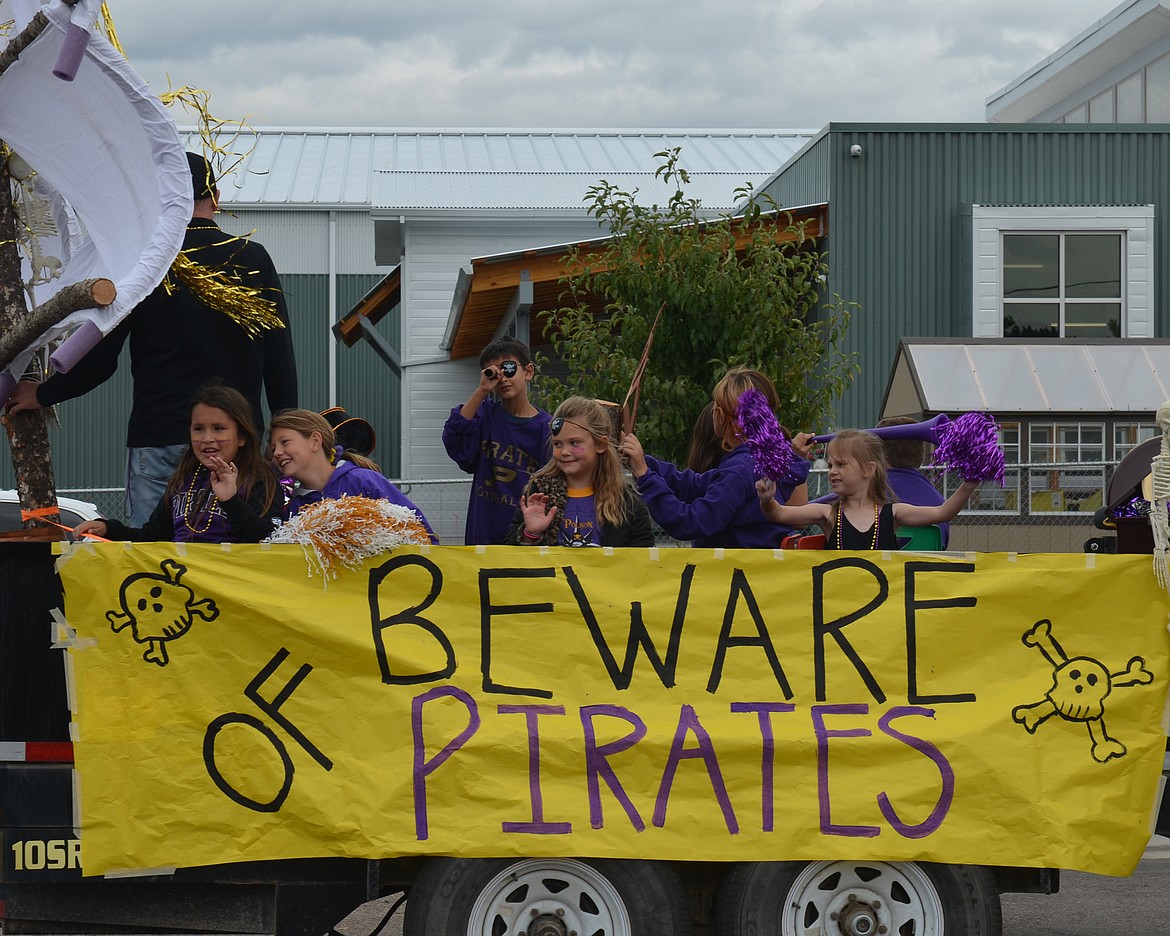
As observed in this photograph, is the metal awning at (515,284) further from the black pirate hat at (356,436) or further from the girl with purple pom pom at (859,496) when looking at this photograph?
the girl with purple pom pom at (859,496)

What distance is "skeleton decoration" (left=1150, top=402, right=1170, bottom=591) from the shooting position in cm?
450

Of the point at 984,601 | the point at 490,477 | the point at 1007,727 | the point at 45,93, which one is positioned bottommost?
the point at 1007,727

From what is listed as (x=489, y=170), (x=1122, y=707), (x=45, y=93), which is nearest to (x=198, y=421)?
(x=45, y=93)

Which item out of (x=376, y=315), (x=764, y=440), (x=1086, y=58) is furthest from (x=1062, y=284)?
(x=764, y=440)

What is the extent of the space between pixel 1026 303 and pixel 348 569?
49.1 feet

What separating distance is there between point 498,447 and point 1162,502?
2594 millimetres

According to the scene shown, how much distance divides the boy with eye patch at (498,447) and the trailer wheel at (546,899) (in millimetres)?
1812

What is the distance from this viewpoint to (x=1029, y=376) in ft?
45.6

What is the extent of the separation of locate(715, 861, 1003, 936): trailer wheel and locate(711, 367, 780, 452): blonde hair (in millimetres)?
1714

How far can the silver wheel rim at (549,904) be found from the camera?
4.32m

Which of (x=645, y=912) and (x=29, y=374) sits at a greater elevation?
(x=29, y=374)

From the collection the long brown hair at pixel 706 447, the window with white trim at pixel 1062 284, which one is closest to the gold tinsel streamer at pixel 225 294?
the long brown hair at pixel 706 447

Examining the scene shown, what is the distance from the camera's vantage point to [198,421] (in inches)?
193

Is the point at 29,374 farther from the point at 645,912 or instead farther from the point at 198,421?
the point at 645,912
